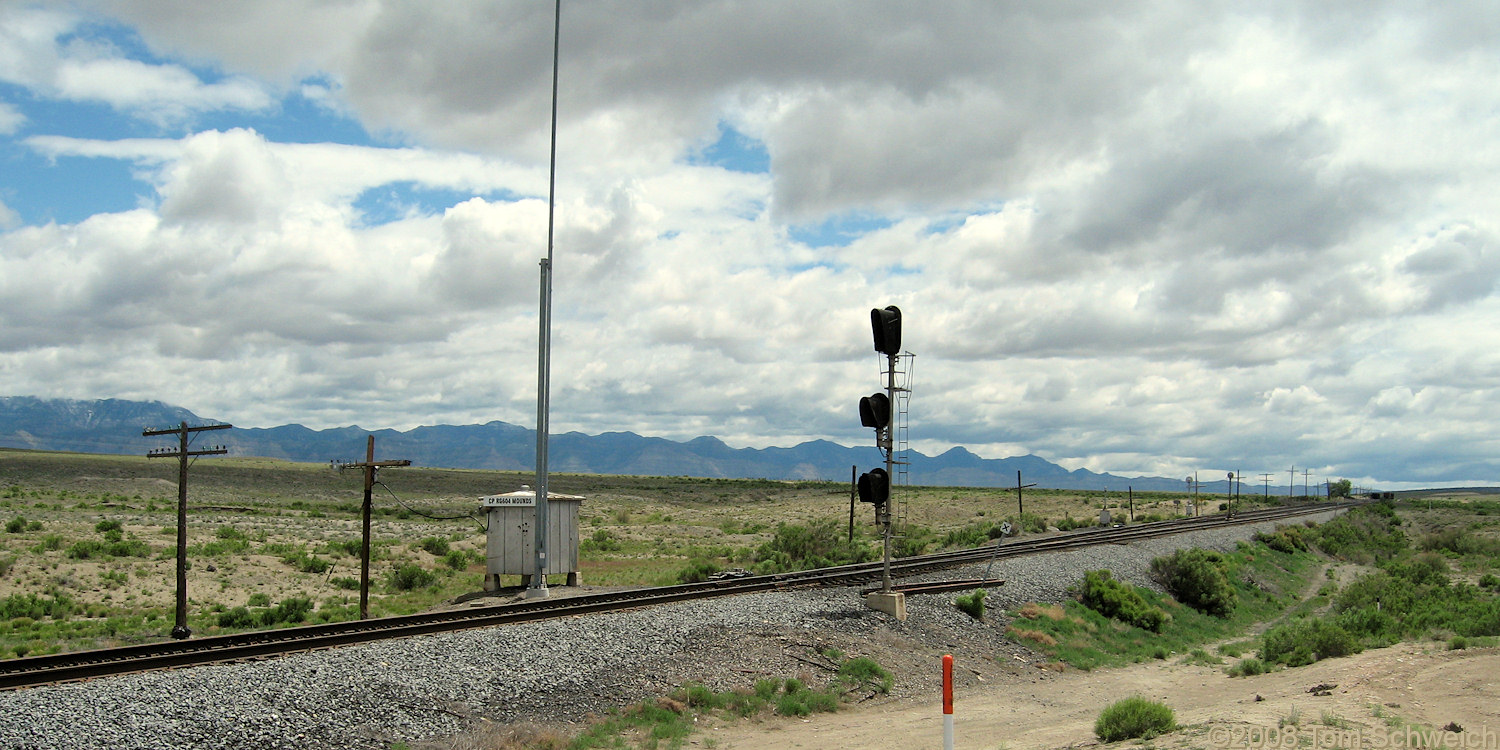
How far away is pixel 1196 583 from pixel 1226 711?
58.4 feet

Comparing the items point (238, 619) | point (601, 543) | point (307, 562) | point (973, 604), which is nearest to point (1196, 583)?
point (973, 604)

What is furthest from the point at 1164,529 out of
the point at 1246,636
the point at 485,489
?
the point at 485,489

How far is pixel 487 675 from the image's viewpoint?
13523 millimetres

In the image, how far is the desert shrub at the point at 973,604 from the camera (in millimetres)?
20469

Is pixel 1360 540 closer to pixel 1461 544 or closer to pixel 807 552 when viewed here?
pixel 1461 544

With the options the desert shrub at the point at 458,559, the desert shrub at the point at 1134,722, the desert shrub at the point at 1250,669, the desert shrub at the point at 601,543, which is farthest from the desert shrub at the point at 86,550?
the desert shrub at the point at 1250,669

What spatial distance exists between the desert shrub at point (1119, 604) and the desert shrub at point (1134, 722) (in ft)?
41.3

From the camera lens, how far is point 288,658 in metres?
13.6

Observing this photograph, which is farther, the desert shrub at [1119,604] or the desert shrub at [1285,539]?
the desert shrub at [1285,539]

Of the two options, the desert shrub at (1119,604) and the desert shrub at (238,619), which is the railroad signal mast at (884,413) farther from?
the desert shrub at (238,619)

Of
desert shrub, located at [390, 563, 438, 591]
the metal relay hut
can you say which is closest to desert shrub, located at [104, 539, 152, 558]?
desert shrub, located at [390, 563, 438, 591]

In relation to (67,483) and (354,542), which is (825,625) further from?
(67,483)

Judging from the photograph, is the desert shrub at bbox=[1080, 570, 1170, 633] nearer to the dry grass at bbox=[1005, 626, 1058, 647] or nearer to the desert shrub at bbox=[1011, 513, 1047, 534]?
the dry grass at bbox=[1005, 626, 1058, 647]

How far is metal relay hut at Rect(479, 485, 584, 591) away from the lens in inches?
1000
